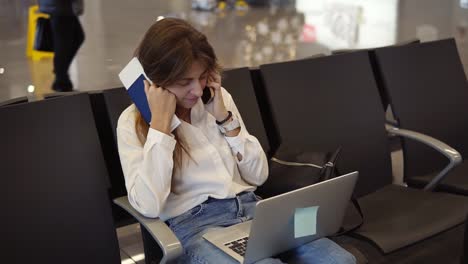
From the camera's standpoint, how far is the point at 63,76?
5301 millimetres

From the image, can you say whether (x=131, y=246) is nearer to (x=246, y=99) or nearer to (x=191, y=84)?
(x=246, y=99)

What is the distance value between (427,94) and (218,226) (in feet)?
5.35

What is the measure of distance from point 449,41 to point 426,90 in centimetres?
35

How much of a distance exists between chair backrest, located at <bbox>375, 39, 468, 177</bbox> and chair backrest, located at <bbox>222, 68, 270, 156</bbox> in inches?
29.8

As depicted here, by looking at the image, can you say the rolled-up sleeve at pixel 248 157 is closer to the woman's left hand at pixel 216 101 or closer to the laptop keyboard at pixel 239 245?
the woman's left hand at pixel 216 101

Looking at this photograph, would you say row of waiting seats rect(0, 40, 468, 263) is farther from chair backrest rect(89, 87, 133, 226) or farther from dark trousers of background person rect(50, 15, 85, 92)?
dark trousers of background person rect(50, 15, 85, 92)

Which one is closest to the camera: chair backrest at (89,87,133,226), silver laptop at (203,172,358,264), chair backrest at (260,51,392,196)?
silver laptop at (203,172,358,264)

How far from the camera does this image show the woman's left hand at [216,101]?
197cm

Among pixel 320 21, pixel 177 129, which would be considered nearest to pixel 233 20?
pixel 320 21

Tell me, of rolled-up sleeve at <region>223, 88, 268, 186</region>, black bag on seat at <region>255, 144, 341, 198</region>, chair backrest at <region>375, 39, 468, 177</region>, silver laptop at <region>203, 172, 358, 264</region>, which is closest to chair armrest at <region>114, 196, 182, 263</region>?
silver laptop at <region>203, 172, 358, 264</region>

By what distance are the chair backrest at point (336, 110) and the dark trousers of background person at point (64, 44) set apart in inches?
115

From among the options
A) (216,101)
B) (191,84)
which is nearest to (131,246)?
(216,101)

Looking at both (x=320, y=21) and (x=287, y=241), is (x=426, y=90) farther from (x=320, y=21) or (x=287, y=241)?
(x=320, y=21)

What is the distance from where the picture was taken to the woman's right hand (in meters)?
1.83
